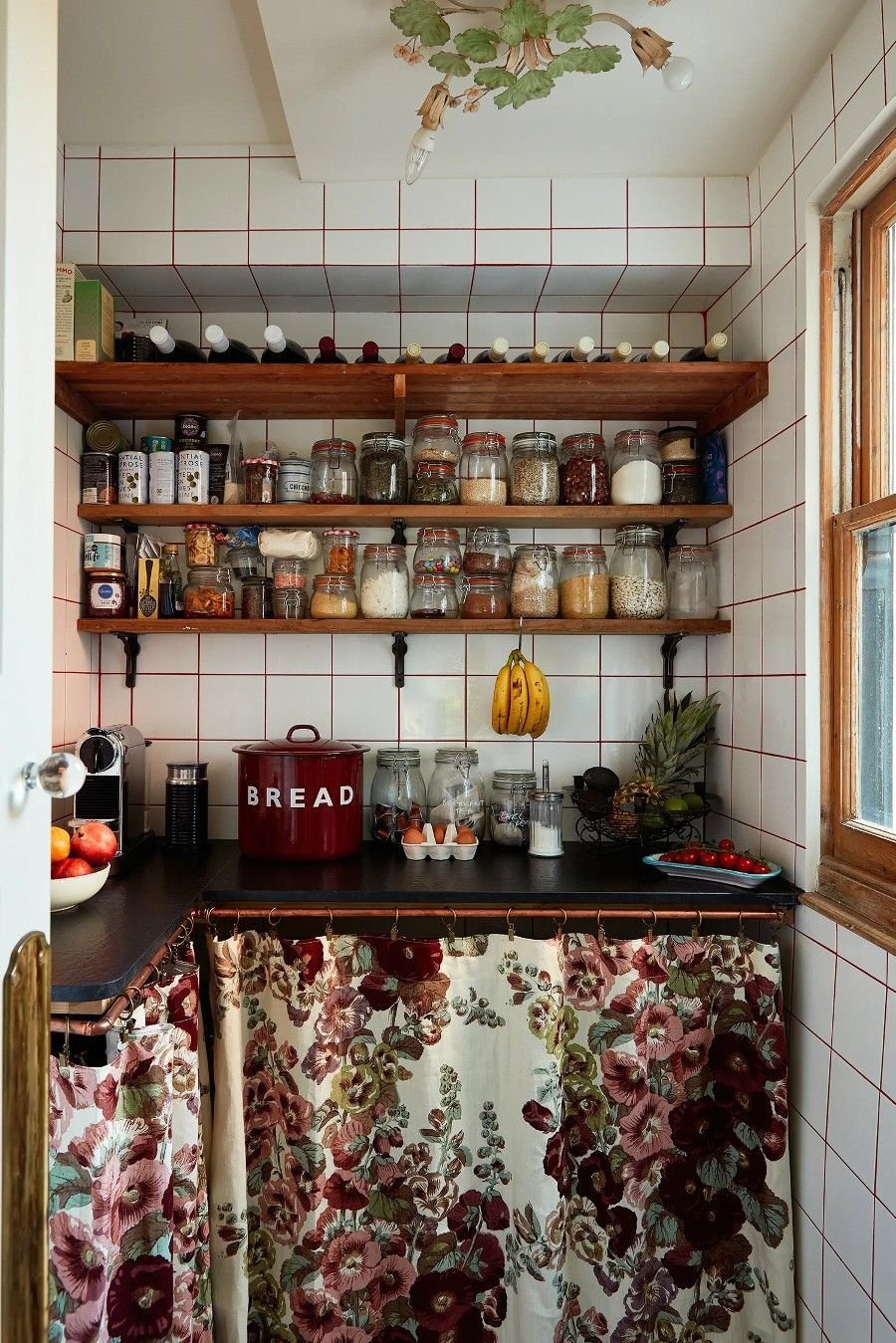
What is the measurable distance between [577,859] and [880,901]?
737 mm

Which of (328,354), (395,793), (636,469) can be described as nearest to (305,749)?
(395,793)

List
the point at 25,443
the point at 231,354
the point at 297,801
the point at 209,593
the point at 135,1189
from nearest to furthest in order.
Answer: the point at 25,443 < the point at 135,1189 < the point at 297,801 < the point at 231,354 < the point at 209,593

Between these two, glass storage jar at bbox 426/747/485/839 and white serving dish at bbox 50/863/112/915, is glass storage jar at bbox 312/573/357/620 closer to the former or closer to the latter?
glass storage jar at bbox 426/747/485/839

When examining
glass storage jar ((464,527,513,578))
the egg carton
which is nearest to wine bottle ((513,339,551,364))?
glass storage jar ((464,527,513,578))

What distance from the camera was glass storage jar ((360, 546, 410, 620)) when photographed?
2137 mm

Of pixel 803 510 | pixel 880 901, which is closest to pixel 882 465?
pixel 803 510

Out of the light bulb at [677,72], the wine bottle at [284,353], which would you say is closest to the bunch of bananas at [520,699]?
the wine bottle at [284,353]

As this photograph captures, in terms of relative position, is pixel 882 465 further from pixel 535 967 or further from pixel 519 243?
pixel 535 967

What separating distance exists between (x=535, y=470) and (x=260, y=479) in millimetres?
698

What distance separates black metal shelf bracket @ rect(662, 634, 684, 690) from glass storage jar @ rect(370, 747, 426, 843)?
714 mm

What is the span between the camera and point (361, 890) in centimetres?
174

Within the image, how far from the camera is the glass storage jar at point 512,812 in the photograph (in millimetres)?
2139

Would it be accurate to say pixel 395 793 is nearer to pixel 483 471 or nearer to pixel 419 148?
pixel 483 471

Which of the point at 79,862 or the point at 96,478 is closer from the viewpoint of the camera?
the point at 79,862
